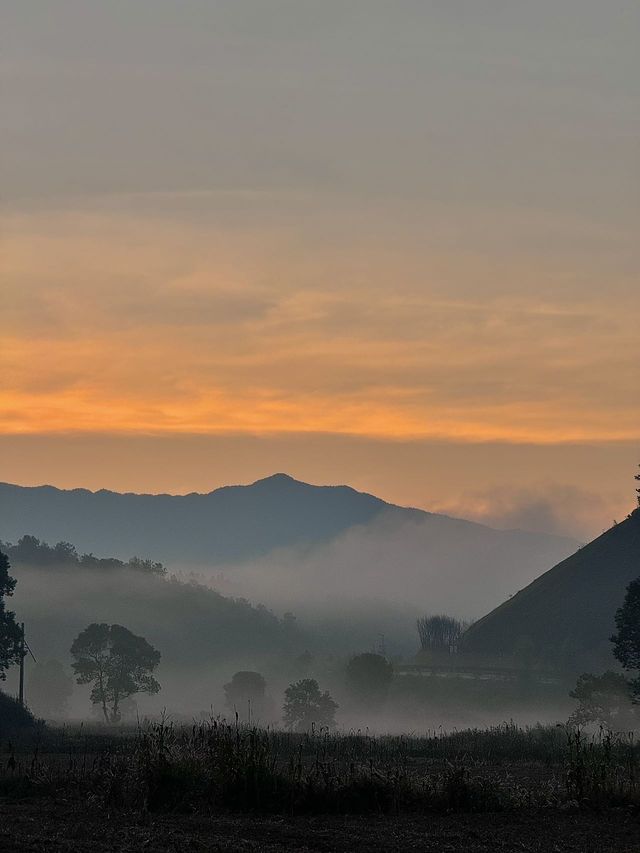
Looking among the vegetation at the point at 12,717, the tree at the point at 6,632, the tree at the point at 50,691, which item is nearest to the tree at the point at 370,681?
the tree at the point at 50,691

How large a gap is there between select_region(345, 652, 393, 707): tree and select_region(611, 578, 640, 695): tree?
343 ft

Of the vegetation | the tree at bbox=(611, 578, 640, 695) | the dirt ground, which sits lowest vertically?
the vegetation

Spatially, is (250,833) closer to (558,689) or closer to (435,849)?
(435,849)

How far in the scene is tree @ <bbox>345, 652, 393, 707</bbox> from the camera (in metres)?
169

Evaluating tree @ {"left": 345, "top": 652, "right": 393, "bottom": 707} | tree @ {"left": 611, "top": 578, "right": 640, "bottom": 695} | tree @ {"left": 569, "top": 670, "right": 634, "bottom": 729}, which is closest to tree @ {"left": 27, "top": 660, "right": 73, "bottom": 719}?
tree @ {"left": 345, "top": 652, "right": 393, "bottom": 707}

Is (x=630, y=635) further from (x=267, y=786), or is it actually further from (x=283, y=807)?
(x=283, y=807)

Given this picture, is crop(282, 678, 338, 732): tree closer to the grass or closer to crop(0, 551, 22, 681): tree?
crop(0, 551, 22, 681): tree

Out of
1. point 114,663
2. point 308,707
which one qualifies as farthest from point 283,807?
point 308,707

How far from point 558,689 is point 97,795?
158841 millimetres

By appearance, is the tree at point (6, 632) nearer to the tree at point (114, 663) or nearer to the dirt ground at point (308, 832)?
the tree at point (114, 663)

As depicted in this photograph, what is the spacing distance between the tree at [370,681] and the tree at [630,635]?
104559 millimetres

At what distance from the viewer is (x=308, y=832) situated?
65.3 ft

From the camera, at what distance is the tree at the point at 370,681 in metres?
169

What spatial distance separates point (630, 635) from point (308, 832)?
169 ft
